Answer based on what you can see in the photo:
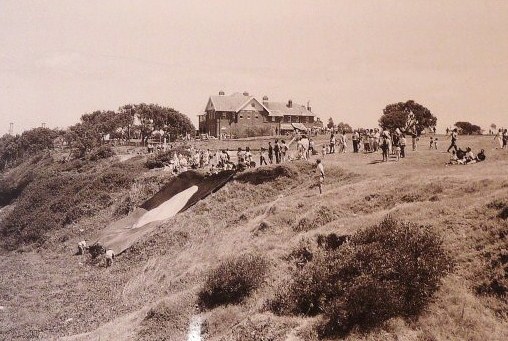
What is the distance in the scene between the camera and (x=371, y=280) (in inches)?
437

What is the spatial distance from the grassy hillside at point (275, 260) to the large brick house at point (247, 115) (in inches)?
1854

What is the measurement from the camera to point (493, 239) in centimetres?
1226

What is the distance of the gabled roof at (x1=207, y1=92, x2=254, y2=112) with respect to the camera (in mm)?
77062

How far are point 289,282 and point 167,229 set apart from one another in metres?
13.2

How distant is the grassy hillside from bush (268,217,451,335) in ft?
0.85

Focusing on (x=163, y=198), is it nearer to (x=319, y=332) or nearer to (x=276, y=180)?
(x=276, y=180)

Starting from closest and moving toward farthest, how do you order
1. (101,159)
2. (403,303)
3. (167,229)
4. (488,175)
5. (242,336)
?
(403,303) < (242,336) < (488,175) < (167,229) < (101,159)

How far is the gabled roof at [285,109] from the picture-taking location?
81.6m

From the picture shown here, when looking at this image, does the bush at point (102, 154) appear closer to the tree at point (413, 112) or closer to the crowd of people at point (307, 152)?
the crowd of people at point (307, 152)

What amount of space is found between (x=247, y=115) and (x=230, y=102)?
3772 millimetres

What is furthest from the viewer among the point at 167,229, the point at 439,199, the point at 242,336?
the point at 167,229

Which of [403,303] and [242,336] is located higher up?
[403,303]

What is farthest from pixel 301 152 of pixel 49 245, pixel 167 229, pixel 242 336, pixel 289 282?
pixel 49 245

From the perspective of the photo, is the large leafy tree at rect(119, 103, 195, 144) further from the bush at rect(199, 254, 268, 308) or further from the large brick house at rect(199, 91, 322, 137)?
the bush at rect(199, 254, 268, 308)
